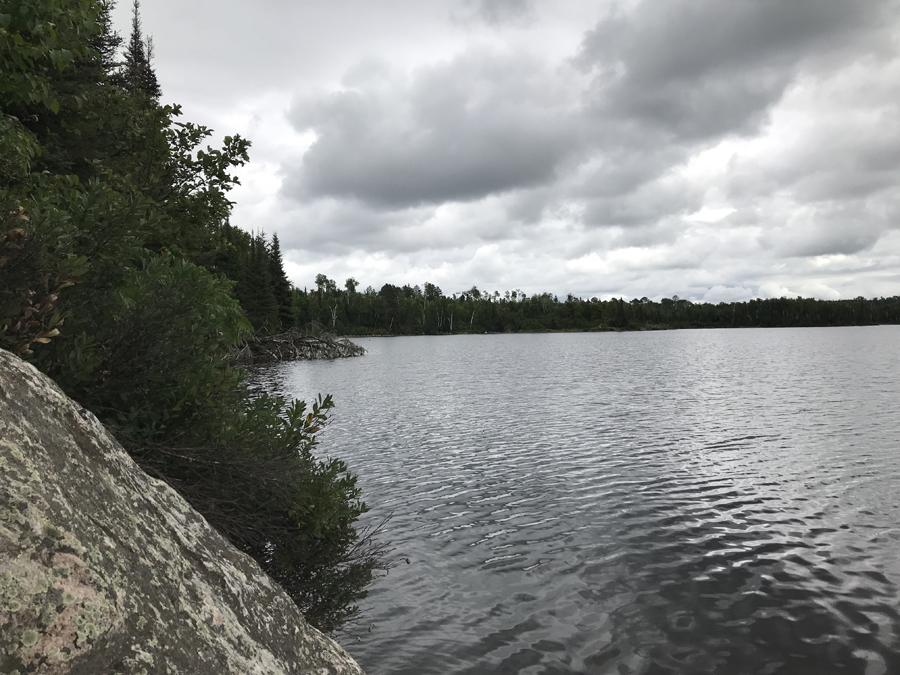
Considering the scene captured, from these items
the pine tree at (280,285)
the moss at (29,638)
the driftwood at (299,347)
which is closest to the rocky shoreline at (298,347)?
the driftwood at (299,347)

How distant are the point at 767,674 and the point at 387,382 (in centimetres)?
4061

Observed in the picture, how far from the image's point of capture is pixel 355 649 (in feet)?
26.6

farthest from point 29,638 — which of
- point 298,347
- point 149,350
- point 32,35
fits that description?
point 298,347

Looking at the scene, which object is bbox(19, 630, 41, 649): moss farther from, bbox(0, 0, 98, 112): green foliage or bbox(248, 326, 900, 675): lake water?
bbox(248, 326, 900, 675): lake water

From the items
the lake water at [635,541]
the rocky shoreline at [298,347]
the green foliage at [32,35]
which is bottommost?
the lake water at [635,541]

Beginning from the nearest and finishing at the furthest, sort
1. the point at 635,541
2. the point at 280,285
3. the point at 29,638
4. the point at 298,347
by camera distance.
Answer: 1. the point at 29,638
2. the point at 635,541
3. the point at 298,347
4. the point at 280,285

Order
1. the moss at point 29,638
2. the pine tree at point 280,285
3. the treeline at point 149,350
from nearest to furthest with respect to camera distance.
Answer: the moss at point 29,638
the treeline at point 149,350
the pine tree at point 280,285

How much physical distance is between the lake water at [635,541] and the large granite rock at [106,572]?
476 cm

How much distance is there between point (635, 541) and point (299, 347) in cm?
7341

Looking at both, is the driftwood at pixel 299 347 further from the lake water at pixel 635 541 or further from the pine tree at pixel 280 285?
the lake water at pixel 635 541

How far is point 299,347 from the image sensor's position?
8094cm

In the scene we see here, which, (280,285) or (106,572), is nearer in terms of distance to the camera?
(106,572)

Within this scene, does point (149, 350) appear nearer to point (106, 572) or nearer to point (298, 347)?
point (106, 572)

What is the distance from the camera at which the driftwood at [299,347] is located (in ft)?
241
